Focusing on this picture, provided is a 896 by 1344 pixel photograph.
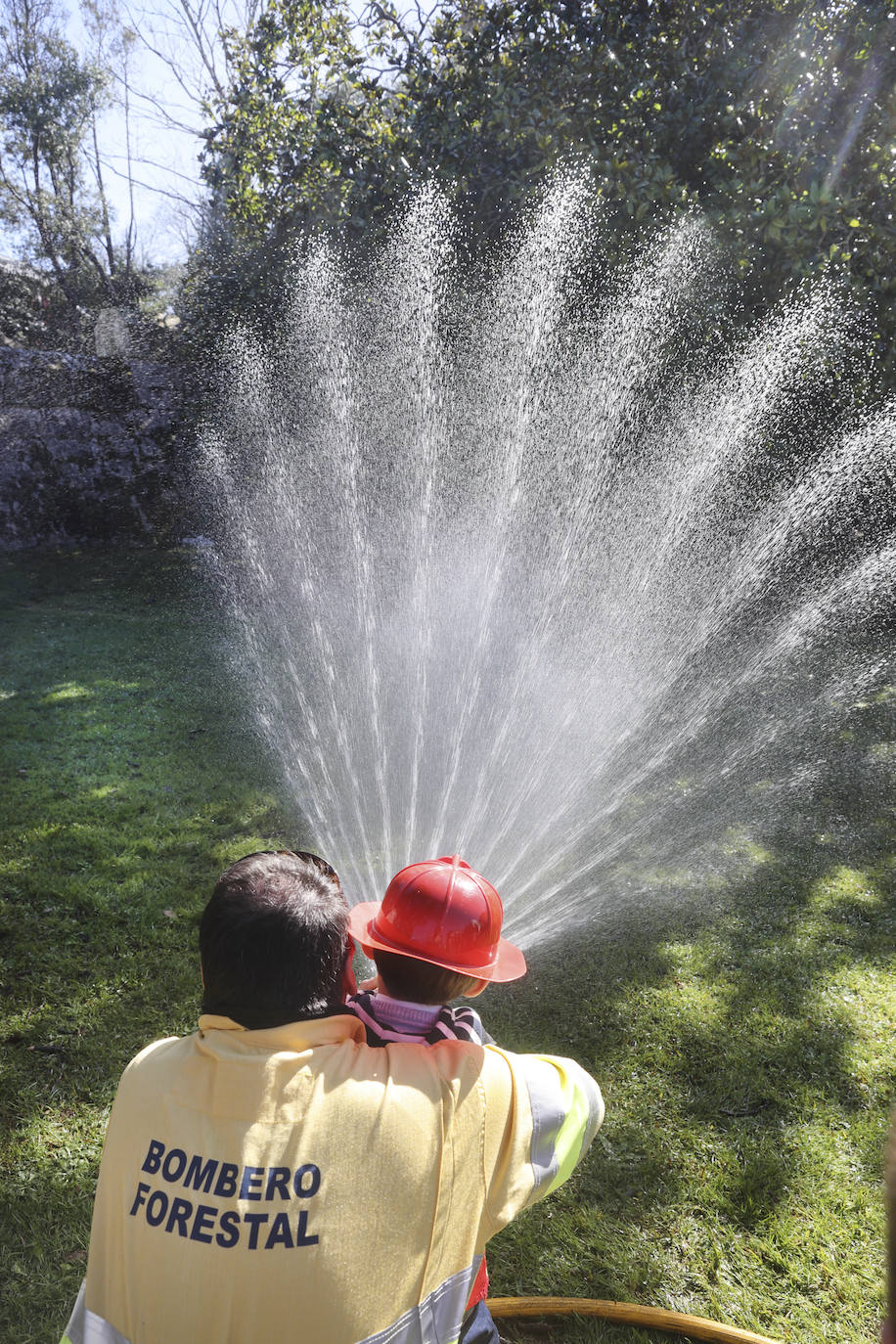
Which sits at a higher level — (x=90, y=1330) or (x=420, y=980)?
(x=420, y=980)

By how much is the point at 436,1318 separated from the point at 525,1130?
36cm

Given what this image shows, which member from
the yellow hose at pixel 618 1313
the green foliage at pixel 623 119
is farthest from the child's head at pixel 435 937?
the green foliage at pixel 623 119

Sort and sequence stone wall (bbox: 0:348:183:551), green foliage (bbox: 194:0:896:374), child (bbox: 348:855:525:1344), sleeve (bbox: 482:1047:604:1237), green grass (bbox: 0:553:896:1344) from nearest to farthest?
sleeve (bbox: 482:1047:604:1237) → child (bbox: 348:855:525:1344) → green grass (bbox: 0:553:896:1344) → green foliage (bbox: 194:0:896:374) → stone wall (bbox: 0:348:183:551)

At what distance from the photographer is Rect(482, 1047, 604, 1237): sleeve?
1.66 meters

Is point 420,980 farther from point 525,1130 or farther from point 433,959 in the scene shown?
point 525,1130

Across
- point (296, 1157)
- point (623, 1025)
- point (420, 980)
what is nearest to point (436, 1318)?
point (296, 1157)

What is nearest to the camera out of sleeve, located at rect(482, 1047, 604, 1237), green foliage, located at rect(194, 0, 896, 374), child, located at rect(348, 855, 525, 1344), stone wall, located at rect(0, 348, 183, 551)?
sleeve, located at rect(482, 1047, 604, 1237)

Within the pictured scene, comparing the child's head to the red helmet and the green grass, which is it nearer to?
the red helmet

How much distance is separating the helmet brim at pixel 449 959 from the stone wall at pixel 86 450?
36.6 feet

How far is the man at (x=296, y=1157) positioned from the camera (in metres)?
1.43

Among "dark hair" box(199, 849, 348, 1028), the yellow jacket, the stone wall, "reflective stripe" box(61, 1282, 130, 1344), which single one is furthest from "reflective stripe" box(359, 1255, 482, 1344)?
the stone wall

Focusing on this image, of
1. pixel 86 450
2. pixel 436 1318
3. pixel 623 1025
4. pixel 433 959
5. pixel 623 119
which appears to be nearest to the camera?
pixel 436 1318

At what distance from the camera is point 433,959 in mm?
1919

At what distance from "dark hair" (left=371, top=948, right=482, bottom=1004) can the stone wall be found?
11337 mm
